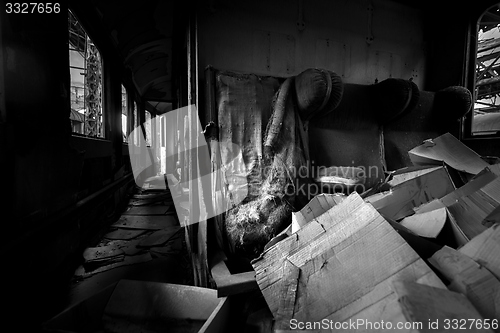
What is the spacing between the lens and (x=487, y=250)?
33.8 inches

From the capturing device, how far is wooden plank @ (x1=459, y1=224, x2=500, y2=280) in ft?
2.68

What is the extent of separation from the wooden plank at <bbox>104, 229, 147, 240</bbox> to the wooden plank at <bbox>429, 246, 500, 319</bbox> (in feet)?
11.8

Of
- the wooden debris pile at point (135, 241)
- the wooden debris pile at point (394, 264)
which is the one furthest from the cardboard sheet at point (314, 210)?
the wooden debris pile at point (135, 241)

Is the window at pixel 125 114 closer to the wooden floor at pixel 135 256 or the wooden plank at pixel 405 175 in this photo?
the wooden floor at pixel 135 256

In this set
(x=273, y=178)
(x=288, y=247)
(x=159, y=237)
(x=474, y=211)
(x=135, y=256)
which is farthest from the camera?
(x=159, y=237)

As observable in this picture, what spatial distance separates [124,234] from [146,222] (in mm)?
610

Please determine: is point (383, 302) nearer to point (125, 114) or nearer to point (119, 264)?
point (119, 264)

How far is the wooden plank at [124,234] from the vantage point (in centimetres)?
343

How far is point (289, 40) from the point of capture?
2457 mm

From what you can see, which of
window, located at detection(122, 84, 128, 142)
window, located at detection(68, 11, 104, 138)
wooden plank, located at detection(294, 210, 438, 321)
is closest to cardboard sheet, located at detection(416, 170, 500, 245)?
wooden plank, located at detection(294, 210, 438, 321)

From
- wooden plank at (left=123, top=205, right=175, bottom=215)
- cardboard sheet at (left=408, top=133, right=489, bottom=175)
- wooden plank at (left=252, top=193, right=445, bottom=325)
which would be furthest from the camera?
wooden plank at (left=123, top=205, right=175, bottom=215)

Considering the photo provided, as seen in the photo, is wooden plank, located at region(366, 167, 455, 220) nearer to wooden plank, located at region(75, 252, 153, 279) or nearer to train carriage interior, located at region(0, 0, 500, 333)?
train carriage interior, located at region(0, 0, 500, 333)

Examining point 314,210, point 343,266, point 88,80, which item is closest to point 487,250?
point 343,266

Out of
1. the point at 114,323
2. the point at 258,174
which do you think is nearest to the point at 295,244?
the point at 258,174
